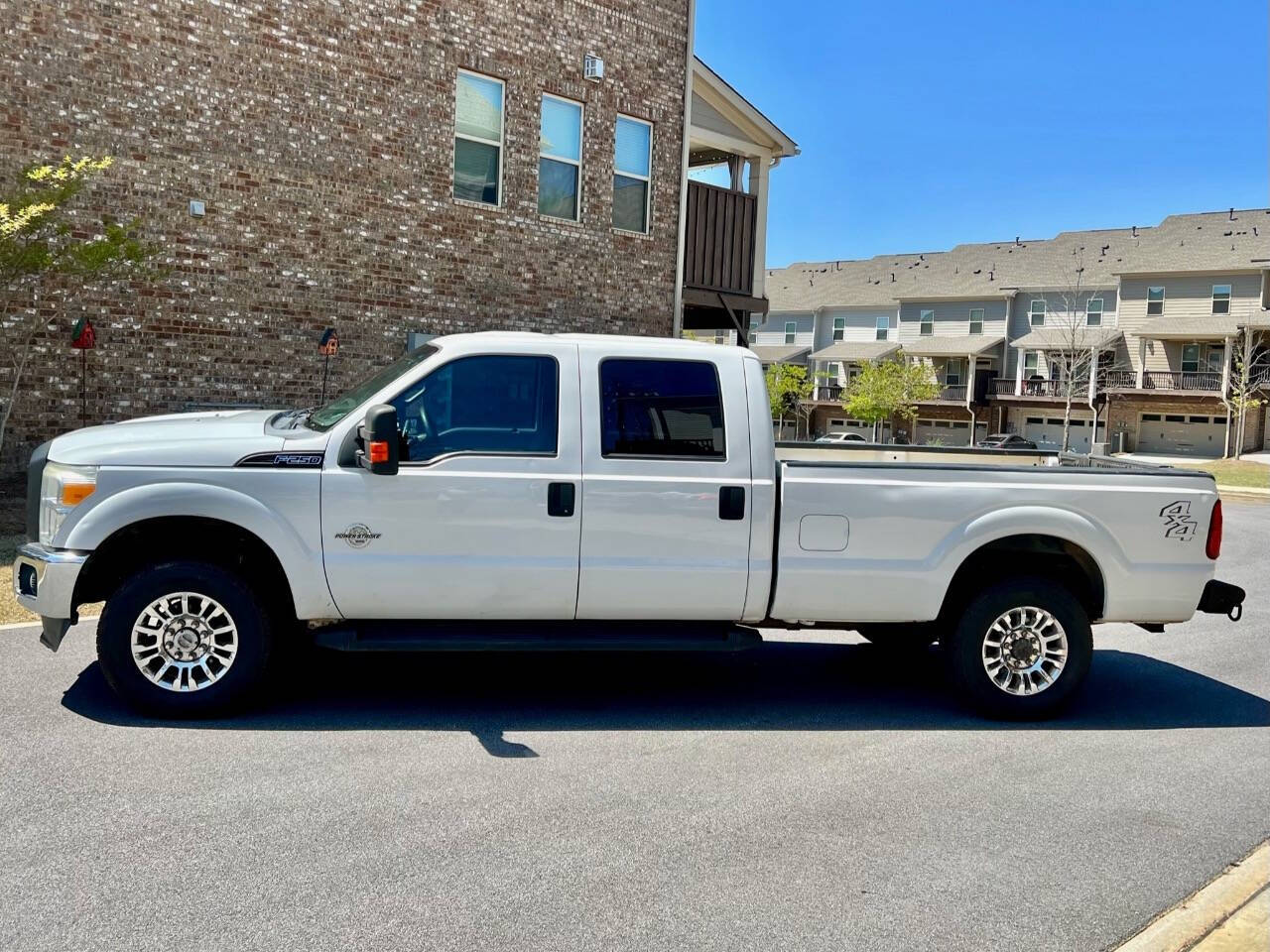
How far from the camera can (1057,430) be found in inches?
2219

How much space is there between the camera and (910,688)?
731 centimetres

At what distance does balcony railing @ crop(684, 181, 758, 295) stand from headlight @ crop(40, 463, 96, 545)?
43.7ft

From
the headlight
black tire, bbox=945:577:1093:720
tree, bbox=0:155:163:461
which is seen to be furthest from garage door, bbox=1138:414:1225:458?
the headlight

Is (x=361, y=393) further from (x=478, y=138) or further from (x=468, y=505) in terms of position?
(x=478, y=138)

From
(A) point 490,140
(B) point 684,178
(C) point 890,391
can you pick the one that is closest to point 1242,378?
(C) point 890,391

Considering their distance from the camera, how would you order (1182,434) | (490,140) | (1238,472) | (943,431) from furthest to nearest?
(943,431)
(1182,434)
(1238,472)
(490,140)

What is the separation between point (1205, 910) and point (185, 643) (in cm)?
474

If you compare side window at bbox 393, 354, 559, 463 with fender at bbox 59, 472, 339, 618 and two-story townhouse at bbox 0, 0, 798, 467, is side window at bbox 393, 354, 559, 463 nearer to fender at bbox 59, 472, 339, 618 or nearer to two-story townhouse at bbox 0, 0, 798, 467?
fender at bbox 59, 472, 339, 618

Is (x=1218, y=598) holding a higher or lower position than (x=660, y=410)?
lower

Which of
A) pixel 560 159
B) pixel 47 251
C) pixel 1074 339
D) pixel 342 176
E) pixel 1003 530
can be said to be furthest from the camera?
pixel 1074 339

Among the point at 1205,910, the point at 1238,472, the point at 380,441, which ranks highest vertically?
the point at 380,441

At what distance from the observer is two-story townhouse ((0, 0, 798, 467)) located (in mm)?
12117

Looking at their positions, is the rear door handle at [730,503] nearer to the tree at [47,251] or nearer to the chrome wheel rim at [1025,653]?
the chrome wheel rim at [1025,653]

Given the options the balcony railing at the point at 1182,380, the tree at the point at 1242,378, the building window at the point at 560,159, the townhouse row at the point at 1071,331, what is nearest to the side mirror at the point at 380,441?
the building window at the point at 560,159
